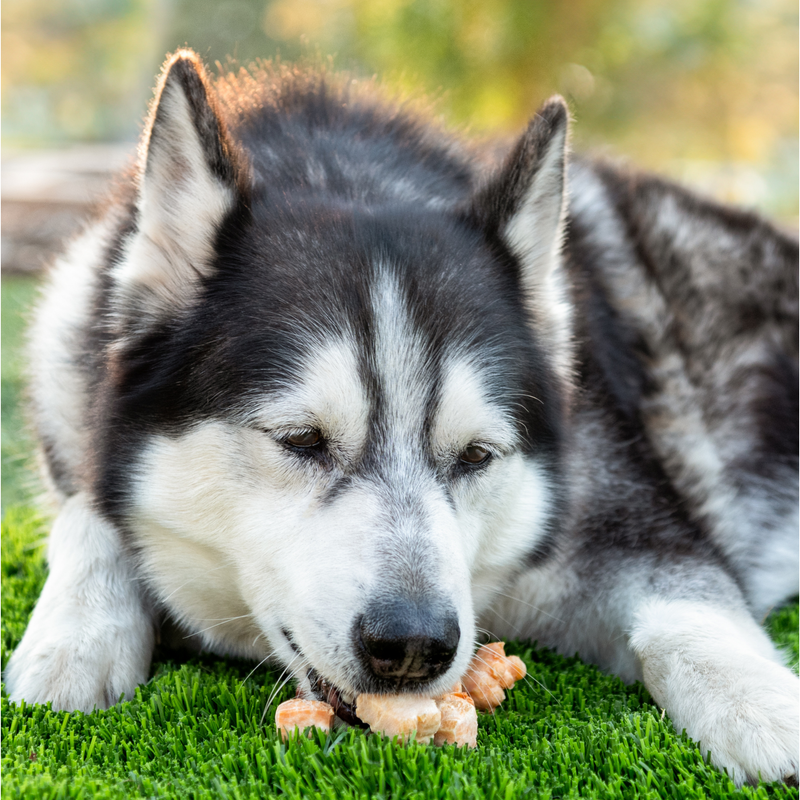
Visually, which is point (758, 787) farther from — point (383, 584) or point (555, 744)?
point (383, 584)

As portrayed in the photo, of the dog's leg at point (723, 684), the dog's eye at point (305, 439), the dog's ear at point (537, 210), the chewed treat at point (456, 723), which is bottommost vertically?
the chewed treat at point (456, 723)

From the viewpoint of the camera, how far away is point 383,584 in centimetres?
209

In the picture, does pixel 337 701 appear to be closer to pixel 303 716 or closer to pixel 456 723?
pixel 303 716

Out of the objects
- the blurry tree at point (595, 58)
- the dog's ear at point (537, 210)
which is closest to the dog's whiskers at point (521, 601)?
the dog's ear at point (537, 210)

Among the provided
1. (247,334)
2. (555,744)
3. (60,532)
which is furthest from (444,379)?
(60,532)

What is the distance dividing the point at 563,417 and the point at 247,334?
3.82 feet

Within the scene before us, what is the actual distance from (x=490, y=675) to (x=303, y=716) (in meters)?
0.63

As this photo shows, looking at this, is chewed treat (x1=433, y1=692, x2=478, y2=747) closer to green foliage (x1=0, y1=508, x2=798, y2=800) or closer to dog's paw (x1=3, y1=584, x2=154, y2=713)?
green foliage (x1=0, y1=508, x2=798, y2=800)

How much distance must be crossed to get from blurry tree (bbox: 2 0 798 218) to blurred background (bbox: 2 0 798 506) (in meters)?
0.03

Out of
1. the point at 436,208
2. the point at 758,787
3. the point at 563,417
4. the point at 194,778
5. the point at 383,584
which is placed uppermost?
the point at 436,208

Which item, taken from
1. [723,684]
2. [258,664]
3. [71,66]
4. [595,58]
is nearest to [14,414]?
[258,664]

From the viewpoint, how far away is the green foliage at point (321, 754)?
198cm

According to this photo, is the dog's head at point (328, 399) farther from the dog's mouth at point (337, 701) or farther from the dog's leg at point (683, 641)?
the dog's leg at point (683, 641)

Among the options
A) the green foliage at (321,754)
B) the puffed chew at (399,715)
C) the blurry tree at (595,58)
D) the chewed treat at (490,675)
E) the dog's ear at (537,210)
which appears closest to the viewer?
the green foliage at (321,754)
